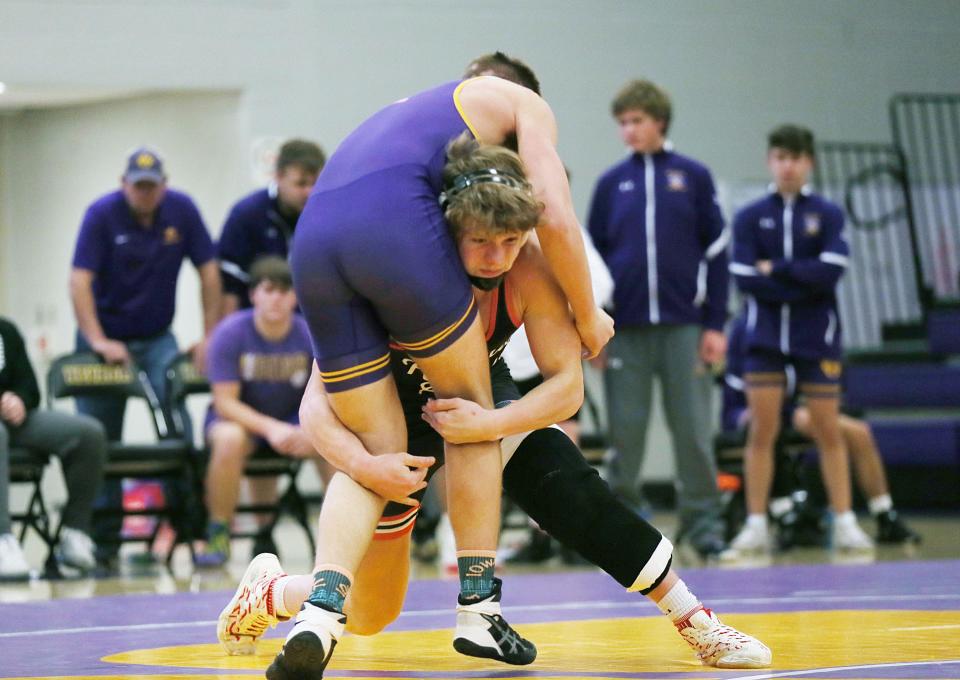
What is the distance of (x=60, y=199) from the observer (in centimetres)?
1223

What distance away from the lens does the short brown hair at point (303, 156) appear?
7223 mm

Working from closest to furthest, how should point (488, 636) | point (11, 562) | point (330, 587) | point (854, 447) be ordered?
point (330, 587) → point (488, 636) → point (11, 562) → point (854, 447)

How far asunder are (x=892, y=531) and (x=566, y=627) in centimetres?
396

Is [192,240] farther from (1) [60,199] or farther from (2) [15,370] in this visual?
(1) [60,199]

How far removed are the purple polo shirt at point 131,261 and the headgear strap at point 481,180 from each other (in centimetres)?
472


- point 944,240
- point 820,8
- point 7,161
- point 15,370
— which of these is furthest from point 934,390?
point 7,161

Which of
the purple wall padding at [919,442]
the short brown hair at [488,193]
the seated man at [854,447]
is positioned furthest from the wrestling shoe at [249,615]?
the purple wall padding at [919,442]

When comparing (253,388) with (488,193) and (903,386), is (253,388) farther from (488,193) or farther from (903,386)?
(903,386)

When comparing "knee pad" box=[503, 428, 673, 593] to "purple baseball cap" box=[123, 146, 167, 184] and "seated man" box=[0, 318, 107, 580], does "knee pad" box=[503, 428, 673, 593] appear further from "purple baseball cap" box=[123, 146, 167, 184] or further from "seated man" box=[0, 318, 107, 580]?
"purple baseball cap" box=[123, 146, 167, 184]

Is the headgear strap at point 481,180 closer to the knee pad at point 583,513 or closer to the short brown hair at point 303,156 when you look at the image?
the knee pad at point 583,513

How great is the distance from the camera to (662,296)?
6992 millimetres

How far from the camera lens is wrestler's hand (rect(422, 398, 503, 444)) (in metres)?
3.07

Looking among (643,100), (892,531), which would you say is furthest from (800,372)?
(643,100)

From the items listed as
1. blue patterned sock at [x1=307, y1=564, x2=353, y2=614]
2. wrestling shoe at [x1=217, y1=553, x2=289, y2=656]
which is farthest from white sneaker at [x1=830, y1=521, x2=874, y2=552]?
blue patterned sock at [x1=307, y1=564, x2=353, y2=614]
